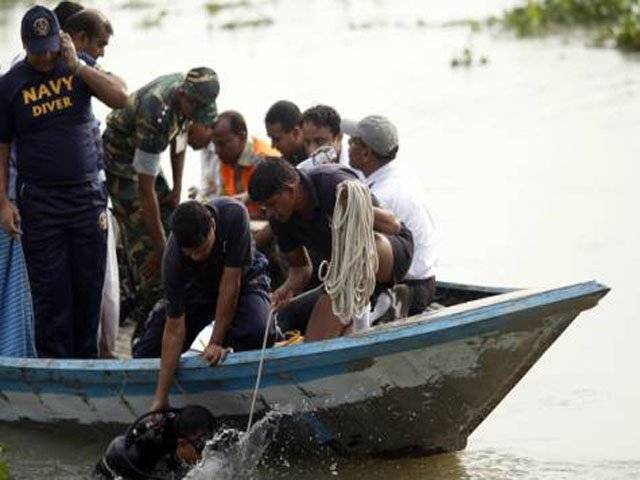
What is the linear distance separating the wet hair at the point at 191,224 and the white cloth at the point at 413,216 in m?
1.11

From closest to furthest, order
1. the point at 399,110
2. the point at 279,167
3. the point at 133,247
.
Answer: the point at 279,167 → the point at 133,247 → the point at 399,110

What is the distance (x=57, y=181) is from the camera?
784 centimetres

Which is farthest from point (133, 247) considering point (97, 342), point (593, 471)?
point (593, 471)

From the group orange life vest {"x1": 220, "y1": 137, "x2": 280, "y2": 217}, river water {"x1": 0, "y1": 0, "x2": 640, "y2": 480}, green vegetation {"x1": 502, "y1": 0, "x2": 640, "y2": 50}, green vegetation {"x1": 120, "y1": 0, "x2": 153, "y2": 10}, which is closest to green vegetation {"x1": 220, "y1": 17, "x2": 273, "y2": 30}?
river water {"x1": 0, "y1": 0, "x2": 640, "y2": 480}

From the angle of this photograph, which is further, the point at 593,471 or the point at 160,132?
the point at 160,132

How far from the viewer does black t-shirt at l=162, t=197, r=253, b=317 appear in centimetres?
700

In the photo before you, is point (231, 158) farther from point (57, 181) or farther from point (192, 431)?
point (192, 431)

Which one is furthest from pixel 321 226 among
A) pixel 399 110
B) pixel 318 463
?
pixel 399 110

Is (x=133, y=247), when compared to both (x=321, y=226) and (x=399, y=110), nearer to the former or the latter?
(x=321, y=226)

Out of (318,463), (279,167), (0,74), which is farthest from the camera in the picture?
(0,74)

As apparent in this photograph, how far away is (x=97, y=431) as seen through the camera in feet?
26.5

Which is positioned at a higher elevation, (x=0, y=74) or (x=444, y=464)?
(x=0, y=74)

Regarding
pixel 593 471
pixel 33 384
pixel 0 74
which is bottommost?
pixel 593 471

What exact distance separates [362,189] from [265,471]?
57.3 inches
